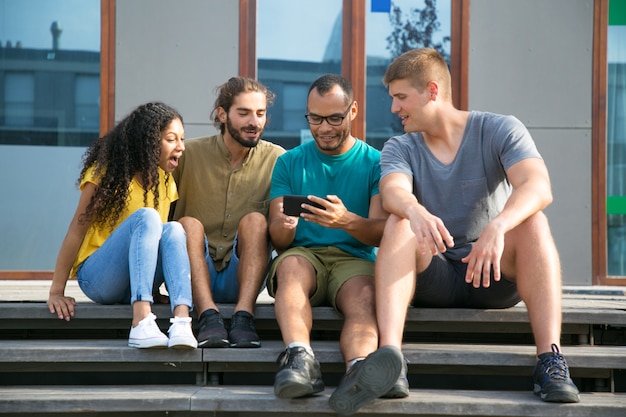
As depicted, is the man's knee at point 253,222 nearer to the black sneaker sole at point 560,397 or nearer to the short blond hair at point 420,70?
the short blond hair at point 420,70

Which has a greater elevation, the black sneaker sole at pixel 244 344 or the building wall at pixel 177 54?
the building wall at pixel 177 54

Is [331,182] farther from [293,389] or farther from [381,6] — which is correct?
[381,6]

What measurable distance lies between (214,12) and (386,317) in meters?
3.85

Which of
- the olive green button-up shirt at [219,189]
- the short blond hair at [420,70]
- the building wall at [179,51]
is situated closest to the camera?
the short blond hair at [420,70]

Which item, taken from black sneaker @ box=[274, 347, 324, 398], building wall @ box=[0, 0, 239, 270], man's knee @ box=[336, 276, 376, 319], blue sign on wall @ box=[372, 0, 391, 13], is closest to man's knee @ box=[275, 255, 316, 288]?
man's knee @ box=[336, 276, 376, 319]

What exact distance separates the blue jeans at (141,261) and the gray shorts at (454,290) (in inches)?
38.8

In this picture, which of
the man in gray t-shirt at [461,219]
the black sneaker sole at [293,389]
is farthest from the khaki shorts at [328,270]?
the black sneaker sole at [293,389]

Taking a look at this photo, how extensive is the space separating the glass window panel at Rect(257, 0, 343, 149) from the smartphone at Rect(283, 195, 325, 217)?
9.94 feet

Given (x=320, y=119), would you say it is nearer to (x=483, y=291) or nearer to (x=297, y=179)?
(x=297, y=179)

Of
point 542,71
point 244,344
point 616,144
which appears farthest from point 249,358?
point 616,144

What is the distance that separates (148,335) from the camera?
132 inches

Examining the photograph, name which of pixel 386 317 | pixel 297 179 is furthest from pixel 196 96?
pixel 386 317

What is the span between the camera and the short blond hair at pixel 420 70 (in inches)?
138

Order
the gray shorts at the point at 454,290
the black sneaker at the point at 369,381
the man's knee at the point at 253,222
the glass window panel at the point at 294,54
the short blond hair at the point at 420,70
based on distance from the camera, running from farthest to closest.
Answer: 1. the glass window panel at the point at 294,54
2. the man's knee at the point at 253,222
3. the short blond hair at the point at 420,70
4. the gray shorts at the point at 454,290
5. the black sneaker at the point at 369,381
